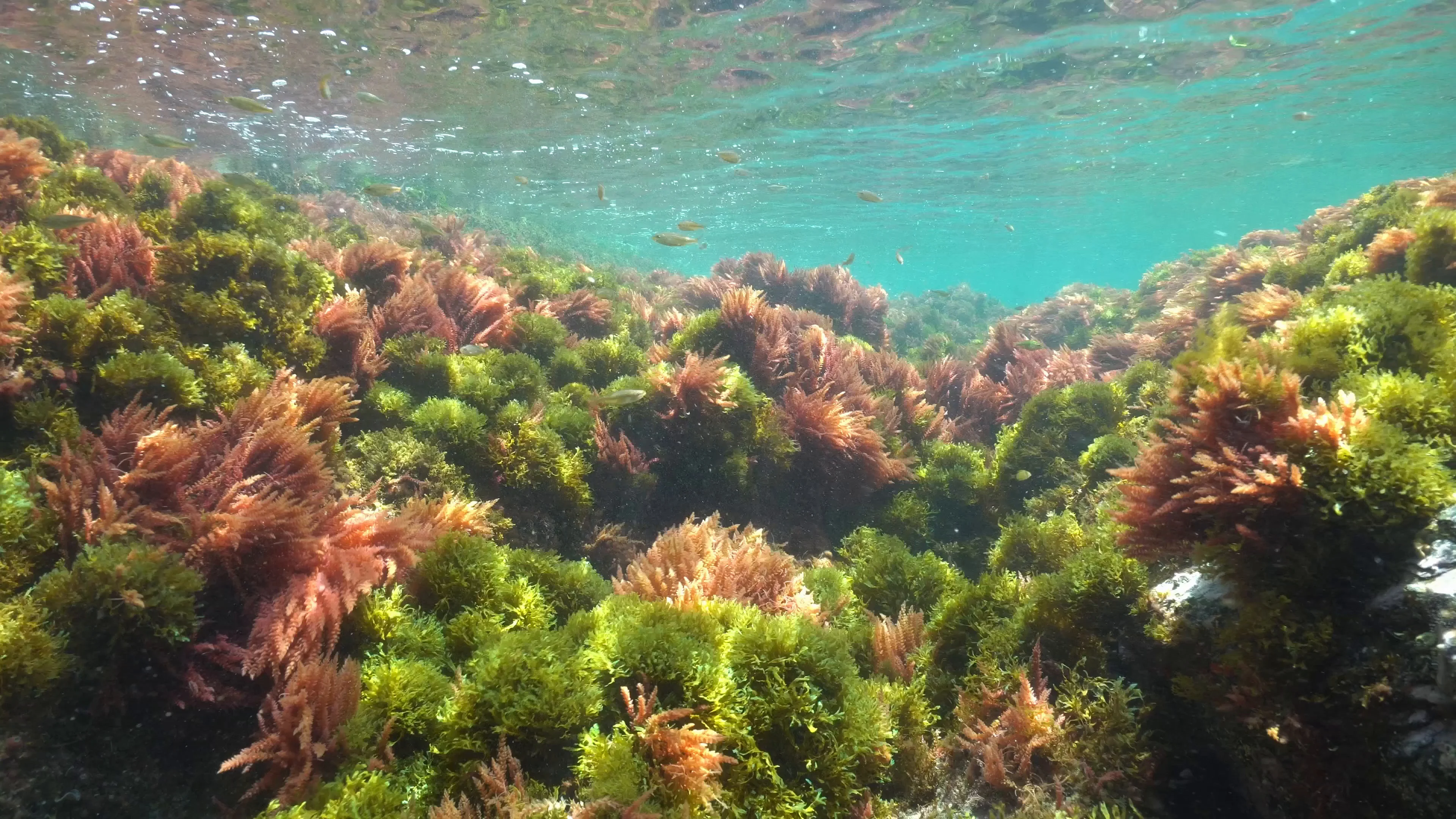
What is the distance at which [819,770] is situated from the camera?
299cm

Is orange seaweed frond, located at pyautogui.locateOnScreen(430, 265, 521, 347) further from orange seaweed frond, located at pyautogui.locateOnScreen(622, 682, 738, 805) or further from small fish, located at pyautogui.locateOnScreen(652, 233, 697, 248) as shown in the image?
orange seaweed frond, located at pyautogui.locateOnScreen(622, 682, 738, 805)

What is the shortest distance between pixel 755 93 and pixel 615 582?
71.0 ft

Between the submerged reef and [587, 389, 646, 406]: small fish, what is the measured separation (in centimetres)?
13

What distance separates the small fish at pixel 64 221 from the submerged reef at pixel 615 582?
0.14 meters

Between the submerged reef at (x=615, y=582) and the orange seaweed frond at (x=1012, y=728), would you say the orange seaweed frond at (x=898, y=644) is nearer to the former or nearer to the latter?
the submerged reef at (x=615, y=582)

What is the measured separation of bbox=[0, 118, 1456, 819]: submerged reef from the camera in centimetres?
259

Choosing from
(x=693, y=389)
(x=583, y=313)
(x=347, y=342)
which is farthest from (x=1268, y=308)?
(x=347, y=342)

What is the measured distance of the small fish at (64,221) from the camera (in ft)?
A: 16.0

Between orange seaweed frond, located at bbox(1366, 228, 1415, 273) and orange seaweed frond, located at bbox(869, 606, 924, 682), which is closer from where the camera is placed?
orange seaweed frond, located at bbox(869, 606, 924, 682)

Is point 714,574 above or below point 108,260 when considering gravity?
below

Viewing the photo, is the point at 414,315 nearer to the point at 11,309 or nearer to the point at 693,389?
the point at 11,309

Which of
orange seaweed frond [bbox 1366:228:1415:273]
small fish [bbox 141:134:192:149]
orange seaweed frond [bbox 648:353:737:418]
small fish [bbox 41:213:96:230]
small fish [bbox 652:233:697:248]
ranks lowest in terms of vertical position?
orange seaweed frond [bbox 648:353:737:418]

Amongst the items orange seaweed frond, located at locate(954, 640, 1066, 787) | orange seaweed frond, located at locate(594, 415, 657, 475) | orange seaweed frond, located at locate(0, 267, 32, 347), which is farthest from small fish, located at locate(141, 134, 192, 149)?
orange seaweed frond, located at locate(954, 640, 1066, 787)

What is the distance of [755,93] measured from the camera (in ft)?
70.9
